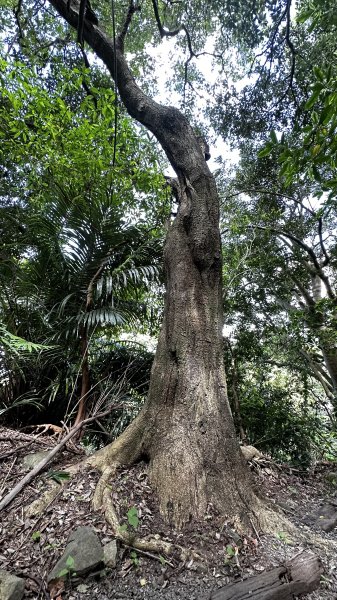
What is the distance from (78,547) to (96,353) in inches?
84.6

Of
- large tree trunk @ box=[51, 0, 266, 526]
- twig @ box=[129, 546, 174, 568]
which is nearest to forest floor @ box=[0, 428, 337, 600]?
twig @ box=[129, 546, 174, 568]

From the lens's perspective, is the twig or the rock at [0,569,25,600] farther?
the twig

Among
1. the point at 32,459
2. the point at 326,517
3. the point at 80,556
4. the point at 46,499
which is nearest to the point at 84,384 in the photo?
the point at 32,459

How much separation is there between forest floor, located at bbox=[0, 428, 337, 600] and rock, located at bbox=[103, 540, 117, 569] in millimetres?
26

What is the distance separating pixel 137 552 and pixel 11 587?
1.79 feet

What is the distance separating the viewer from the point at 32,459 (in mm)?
2213

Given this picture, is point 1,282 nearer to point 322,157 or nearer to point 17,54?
point 322,157

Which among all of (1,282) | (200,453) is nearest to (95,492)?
(200,453)

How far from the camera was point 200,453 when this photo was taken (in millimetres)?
1896

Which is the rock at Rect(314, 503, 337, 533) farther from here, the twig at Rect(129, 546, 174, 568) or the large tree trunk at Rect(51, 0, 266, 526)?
the twig at Rect(129, 546, 174, 568)

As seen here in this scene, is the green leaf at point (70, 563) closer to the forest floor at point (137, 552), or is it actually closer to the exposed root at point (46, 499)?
the forest floor at point (137, 552)

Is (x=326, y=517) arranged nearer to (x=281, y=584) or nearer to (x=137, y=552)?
(x=281, y=584)

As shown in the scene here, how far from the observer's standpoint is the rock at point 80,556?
1.38 metres

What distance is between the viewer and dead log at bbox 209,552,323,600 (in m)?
1.31
